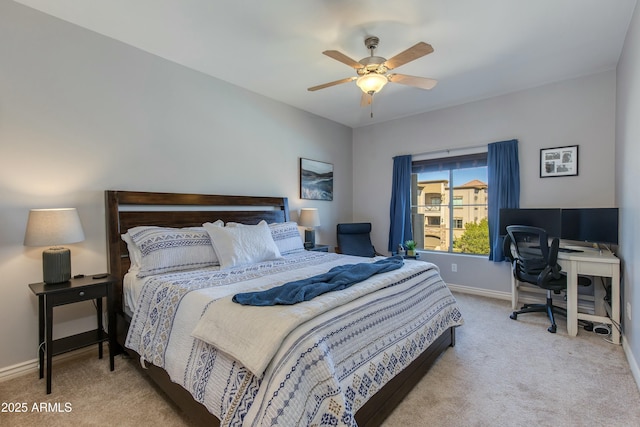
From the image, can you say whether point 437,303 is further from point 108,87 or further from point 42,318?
point 108,87

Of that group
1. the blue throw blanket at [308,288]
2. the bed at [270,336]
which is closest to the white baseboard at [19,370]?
the bed at [270,336]

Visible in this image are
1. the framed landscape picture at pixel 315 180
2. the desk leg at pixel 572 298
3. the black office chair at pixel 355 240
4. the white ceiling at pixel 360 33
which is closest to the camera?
the white ceiling at pixel 360 33

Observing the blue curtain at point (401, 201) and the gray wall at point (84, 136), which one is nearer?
the gray wall at point (84, 136)

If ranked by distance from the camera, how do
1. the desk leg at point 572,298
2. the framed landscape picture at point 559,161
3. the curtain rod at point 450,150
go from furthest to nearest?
1. the curtain rod at point 450,150
2. the framed landscape picture at point 559,161
3. the desk leg at point 572,298

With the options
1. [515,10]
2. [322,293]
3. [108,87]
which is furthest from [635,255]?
[108,87]

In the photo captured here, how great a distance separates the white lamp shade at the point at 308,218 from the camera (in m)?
4.26

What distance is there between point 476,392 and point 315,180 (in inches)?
134

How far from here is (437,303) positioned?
8.16 ft

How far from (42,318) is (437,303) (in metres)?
2.99

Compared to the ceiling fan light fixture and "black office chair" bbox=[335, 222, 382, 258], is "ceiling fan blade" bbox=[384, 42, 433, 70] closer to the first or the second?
the ceiling fan light fixture

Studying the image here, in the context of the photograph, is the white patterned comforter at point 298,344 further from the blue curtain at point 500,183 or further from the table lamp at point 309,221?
the blue curtain at point 500,183

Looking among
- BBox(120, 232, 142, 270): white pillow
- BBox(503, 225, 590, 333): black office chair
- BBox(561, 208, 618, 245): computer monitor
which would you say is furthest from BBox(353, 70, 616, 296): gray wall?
BBox(120, 232, 142, 270): white pillow

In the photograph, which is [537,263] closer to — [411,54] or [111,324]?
[411,54]

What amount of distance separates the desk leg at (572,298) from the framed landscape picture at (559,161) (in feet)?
4.04
